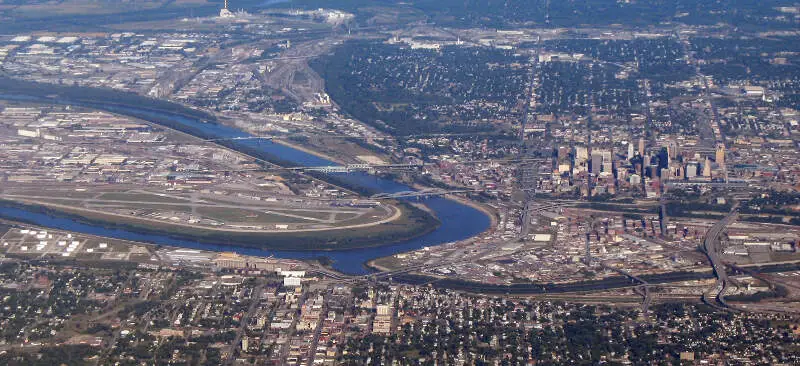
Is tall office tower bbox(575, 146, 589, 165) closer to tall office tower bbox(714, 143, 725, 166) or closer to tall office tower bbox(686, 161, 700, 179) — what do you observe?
tall office tower bbox(686, 161, 700, 179)

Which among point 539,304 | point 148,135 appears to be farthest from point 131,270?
point 148,135

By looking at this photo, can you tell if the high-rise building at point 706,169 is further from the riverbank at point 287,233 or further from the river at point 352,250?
the riverbank at point 287,233

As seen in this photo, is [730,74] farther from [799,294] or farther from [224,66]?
[799,294]

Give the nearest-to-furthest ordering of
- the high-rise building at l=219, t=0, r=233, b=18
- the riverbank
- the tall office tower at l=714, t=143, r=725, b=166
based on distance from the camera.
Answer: the riverbank, the tall office tower at l=714, t=143, r=725, b=166, the high-rise building at l=219, t=0, r=233, b=18

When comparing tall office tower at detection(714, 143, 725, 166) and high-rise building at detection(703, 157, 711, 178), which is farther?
tall office tower at detection(714, 143, 725, 166)

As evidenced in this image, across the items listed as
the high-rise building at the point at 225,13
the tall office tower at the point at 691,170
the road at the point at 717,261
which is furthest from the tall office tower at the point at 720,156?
the high-rise building at the point at 225,13

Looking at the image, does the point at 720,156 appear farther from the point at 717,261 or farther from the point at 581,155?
the point at 717,261

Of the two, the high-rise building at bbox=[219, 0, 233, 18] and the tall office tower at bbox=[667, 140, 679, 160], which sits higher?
the tall office tower at bbox=[667, 140, 679, 160]

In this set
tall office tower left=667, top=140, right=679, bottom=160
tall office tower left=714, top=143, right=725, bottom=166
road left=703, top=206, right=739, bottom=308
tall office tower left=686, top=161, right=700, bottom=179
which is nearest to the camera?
road left=703, top=206, right=739, bottom=308

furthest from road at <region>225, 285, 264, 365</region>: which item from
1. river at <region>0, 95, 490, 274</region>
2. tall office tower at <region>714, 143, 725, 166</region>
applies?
tall office tower at <region>714, 143, 725, 166</region>

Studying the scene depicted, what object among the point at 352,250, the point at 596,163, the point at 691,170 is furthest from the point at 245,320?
the point at 691,170

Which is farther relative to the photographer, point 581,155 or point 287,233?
point 581,155


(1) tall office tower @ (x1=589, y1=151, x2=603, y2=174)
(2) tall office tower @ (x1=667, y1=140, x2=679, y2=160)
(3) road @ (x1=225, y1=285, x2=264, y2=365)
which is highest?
(2) tall office tower @ (x1=667, y1=140, x2=679, y2=160)

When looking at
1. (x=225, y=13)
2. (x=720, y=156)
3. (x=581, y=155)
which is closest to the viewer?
(x=720, y=156)
